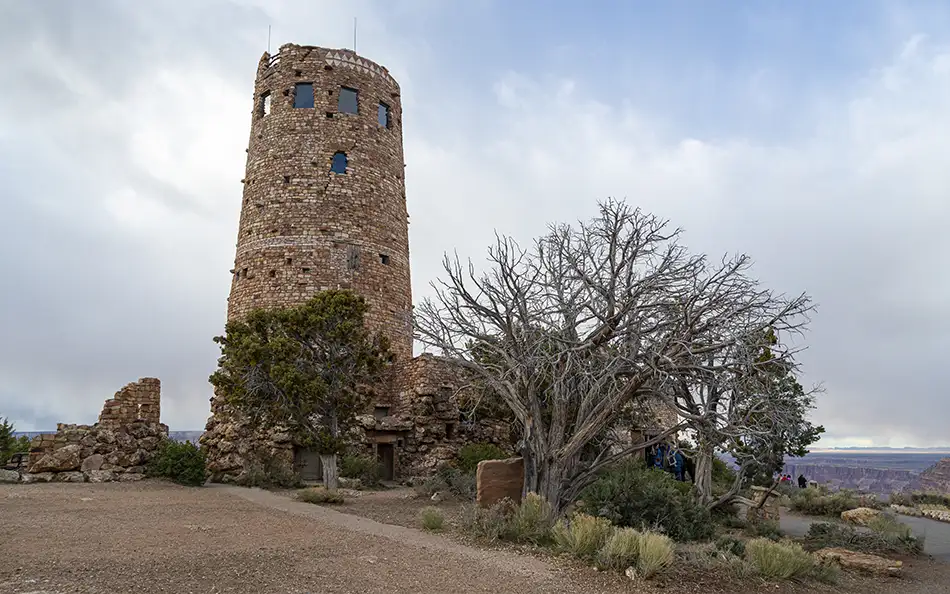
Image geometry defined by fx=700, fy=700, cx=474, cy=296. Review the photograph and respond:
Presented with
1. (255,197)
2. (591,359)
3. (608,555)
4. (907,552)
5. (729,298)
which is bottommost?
(907,552)

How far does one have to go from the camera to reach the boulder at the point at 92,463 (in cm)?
1720

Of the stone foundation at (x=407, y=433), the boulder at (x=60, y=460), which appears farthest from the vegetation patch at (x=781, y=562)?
the boulder at (x=60, y=460)

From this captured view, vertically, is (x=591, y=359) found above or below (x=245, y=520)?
above

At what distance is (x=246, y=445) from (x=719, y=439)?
13.6m

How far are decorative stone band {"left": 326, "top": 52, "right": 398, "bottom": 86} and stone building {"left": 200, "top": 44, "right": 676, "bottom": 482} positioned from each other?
0.15ft

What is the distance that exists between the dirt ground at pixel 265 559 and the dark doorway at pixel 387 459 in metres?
9.31

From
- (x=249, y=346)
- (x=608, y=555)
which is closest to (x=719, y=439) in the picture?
(x=608, y=555)

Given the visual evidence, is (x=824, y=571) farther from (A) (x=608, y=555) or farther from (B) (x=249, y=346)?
(B) (x=249, y=346)

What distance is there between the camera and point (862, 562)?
10727mm

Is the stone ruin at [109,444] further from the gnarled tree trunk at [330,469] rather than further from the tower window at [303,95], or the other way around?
the tower window at [303,95]

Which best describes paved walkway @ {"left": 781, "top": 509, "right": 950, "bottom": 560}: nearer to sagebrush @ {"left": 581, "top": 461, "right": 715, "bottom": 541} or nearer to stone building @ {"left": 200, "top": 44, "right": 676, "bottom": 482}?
sagebrush @ {"left": 581, "top": 461, "right": 715, "bottom": 541}

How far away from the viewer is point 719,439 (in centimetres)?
1264

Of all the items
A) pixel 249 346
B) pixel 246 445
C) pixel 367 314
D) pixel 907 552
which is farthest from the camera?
pixel 367 314

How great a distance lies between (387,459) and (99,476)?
8.22 meters
